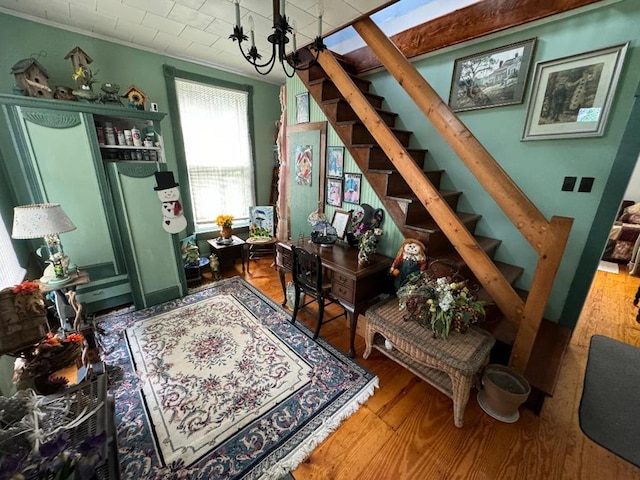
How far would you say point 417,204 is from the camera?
2184mm

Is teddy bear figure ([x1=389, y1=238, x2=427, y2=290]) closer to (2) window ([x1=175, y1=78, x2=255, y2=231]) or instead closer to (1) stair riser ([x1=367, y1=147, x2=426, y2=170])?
(1) stair riser ([x1=367, y1=147, x2=426, y2=170])

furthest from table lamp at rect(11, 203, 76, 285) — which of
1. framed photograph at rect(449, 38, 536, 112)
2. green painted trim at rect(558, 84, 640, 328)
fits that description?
green painted trim at rect(558, 84, 640, 328)

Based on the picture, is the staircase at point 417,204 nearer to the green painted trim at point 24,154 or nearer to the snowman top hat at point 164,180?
the snowman top hat at point 164,180

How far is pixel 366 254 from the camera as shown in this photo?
6.75 ft

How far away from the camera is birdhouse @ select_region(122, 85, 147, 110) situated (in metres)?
2.61

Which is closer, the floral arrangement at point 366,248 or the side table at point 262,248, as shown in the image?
the floral arrangement at point 366,248

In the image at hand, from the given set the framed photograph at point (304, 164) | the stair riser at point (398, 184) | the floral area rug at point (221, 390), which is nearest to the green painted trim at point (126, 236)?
the floral area rug at point (221, 390)

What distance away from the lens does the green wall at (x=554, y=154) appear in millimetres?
1646

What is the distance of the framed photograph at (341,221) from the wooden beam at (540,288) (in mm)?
1580

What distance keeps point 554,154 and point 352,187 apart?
5.38 ft

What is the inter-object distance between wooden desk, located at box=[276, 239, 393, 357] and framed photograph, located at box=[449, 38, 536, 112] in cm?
162

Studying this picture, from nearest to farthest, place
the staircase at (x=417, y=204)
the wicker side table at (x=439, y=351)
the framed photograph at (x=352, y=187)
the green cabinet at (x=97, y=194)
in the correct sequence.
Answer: the wicker side table at (x=439, y=351)
the staircase at (x=417, y=204)
the green cabinet at (x=97, y=194)
the framed photograph at (x=352, y=187)

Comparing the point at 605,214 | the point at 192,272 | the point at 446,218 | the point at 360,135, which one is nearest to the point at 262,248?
the point at 192,272

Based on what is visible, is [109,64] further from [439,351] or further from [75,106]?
[439,351]
